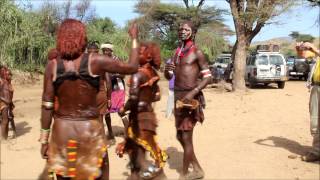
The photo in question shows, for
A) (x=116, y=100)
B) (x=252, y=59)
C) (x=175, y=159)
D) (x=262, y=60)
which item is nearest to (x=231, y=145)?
(x=175, y=159)

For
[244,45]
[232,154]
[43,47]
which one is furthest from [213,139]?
[43,47]

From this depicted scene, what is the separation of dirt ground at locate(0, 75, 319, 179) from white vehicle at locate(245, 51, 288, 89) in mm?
7998

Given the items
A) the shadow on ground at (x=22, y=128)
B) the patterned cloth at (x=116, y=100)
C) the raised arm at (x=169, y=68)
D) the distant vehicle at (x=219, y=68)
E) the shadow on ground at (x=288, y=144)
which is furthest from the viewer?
the distant vehicle at (x=219, y=68)

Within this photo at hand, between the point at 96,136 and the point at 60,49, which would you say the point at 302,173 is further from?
the point at 60,49

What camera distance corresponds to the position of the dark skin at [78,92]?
3.72 m

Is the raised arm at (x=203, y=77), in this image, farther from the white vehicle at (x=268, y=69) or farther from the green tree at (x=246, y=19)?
the white vehicle at (x=268, y=69)

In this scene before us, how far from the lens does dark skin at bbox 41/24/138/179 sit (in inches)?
146

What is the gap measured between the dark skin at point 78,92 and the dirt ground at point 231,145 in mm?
2648

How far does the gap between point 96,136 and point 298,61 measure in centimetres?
2608

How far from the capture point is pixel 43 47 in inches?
960

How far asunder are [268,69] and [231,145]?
47.4 ft

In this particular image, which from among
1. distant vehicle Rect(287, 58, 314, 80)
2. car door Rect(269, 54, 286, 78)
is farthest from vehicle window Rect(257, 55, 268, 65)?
distant vehicle Rect(287, 58, 314, 80)

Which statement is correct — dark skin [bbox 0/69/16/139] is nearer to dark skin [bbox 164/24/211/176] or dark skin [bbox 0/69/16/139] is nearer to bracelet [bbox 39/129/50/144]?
dark skin [bbox 164/24/211/176]

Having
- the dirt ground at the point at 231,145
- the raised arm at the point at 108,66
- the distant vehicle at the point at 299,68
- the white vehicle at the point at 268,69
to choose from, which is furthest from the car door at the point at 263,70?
the raised arm at the point at 108,66
